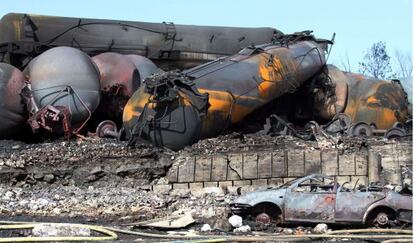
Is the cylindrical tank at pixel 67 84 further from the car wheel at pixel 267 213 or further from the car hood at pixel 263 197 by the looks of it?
the car wheel at pixel 267 213

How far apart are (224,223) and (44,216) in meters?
2.54

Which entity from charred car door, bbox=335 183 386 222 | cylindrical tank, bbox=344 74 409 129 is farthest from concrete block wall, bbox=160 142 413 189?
cylindrical tank, bbox=344 74 409 129

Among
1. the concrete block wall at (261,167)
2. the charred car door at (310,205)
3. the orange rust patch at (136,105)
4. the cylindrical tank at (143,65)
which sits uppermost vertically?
the cylindrical tank at (143,65)

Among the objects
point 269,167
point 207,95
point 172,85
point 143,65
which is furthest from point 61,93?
point 269,167

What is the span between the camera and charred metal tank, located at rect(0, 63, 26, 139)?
1340 cm

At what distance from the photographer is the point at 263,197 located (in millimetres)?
8906

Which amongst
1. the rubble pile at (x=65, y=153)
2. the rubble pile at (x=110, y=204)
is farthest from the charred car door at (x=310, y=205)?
the rubble pile at (x=65, y=153)

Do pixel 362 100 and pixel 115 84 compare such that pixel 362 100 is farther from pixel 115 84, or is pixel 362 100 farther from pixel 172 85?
pixel 115 84

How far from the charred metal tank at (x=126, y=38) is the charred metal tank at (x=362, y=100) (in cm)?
201

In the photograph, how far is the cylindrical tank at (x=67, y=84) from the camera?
1351 centimetres

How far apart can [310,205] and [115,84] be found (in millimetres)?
7050

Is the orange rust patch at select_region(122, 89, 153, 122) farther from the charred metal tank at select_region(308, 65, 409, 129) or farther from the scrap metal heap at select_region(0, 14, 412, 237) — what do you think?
the charred metal tank at select_region(308, 65, 409, 129)

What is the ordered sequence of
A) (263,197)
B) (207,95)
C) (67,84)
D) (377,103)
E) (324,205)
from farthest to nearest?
(377,103)
(67,84)
(207,95)
(263,197)
(324,205)

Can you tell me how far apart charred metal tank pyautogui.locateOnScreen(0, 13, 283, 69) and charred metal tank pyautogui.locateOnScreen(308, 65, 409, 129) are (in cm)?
201
